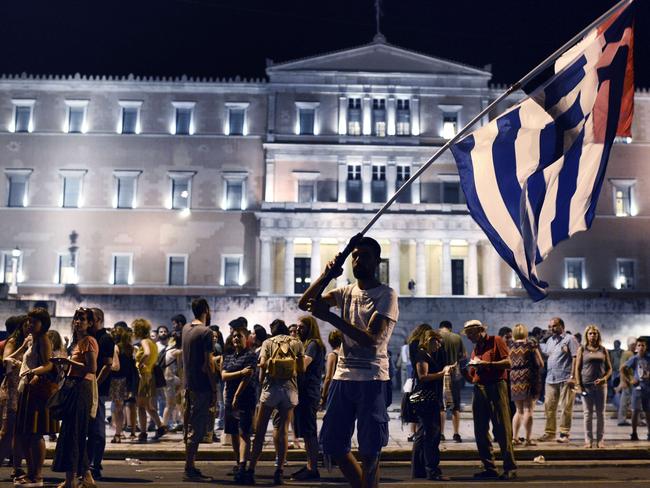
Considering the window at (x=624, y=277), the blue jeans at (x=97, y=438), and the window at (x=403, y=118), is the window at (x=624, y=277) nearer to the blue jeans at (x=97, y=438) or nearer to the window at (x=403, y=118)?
the window at (x=403, y=118)

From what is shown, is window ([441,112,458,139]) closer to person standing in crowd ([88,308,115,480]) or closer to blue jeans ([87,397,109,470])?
person standing in crowd ([88,308,115,480])

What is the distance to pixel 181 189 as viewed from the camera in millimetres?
40938

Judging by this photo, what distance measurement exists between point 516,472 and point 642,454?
2.75 meters

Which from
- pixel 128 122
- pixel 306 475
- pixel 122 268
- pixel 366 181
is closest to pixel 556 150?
pixel 306 475

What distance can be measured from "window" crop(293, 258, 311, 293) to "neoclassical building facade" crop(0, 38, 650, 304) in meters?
0.10

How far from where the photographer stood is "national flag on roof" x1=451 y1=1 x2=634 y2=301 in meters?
6.53

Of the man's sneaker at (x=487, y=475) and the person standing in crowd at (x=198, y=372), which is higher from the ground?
the person standing in crowd at (x=198, y=372)

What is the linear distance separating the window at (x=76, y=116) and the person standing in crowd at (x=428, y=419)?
35587 millimetres

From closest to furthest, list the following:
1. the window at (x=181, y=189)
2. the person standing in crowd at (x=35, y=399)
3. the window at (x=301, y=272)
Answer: the person standing in crowd at (x=35, y=399) → the window at (x=301, y=272) → the window at (x=181, y=189)

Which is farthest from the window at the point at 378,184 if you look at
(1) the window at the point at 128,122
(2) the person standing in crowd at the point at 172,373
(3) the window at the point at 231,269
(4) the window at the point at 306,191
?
(2) the person standing in crowd at the point at 172,373

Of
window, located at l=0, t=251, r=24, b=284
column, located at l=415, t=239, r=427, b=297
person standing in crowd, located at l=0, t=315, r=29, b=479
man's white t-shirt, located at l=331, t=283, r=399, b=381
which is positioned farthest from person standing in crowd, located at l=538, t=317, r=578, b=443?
window, located at l=0, t=251, r=24, b=284

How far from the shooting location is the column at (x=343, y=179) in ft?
133

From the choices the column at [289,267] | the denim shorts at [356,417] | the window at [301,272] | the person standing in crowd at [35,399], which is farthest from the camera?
the window at [301,272]

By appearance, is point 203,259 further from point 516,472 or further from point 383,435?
point 383,435
